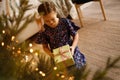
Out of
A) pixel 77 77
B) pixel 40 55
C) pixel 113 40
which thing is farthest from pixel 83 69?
pixel 113 40

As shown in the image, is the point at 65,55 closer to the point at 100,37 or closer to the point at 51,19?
the point at 51,19

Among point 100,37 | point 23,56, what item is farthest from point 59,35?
point 100,37

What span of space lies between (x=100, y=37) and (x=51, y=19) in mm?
1427

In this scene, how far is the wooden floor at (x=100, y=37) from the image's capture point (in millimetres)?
2525

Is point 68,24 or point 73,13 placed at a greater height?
point 68,24

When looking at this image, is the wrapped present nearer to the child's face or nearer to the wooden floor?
the child's face

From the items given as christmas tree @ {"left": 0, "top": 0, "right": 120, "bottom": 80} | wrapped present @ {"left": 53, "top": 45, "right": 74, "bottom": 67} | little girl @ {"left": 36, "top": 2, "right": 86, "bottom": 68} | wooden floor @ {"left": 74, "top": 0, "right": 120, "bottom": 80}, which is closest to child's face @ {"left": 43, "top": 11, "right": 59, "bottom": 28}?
little girl @ {"left": 36, "top": 2, "right": 86, "bottom": 68}

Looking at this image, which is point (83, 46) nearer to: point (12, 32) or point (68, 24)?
point (68, 24)

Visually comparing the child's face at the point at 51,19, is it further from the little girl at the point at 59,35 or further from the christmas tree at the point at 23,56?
the christmas tree at the point at 23,56

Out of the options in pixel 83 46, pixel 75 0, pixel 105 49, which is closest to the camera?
pixel 105 49

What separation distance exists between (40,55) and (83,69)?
0.16 m

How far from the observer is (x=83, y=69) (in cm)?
78

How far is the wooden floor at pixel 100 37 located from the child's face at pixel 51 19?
63 centimetres

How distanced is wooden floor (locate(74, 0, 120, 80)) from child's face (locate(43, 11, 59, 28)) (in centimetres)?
63
